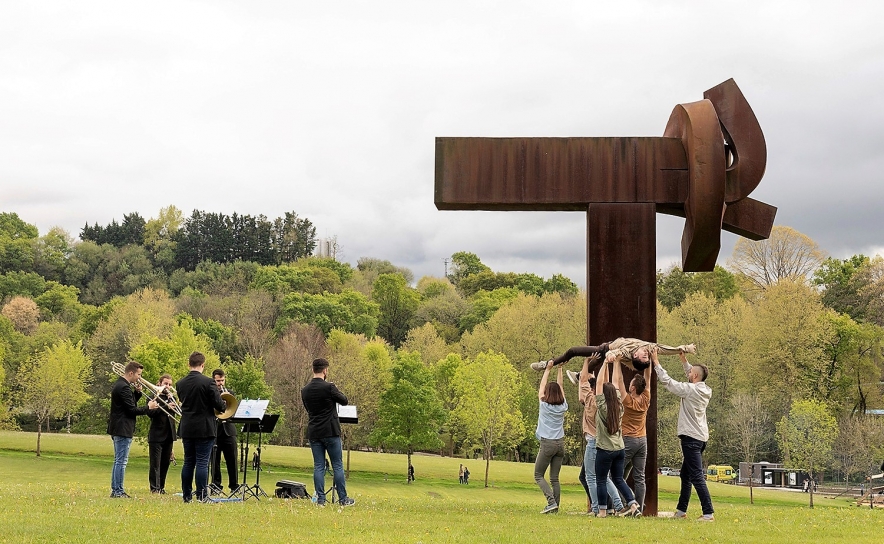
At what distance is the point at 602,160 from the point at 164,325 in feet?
184

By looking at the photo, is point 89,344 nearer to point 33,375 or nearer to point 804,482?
point 33,375

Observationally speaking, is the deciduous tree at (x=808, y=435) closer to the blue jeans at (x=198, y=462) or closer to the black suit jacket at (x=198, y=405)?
the blue jeans at (x=198, y=462)

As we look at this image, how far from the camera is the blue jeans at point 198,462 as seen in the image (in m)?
11.6

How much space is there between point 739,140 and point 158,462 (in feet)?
33.0

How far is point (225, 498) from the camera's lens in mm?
12391

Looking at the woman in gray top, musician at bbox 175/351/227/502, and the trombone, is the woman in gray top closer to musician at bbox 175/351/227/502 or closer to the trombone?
musician at bbox 175/351/227/502

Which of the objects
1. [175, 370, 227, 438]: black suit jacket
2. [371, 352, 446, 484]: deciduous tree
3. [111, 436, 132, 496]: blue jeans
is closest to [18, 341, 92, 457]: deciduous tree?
[371, 352, 446, 484]: deciduous tree

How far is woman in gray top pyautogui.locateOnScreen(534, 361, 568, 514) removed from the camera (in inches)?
458

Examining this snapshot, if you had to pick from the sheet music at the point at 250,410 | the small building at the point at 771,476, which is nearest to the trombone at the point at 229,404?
the sheet music at the point at 250,410

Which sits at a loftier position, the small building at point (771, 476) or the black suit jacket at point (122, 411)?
the black suit jacket at point (122, 411)

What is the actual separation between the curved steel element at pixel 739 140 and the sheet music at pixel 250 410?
7451mm

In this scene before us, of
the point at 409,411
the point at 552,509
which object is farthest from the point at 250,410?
the point at 409,411

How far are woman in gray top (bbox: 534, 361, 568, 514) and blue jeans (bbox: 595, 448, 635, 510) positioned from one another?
86 cm

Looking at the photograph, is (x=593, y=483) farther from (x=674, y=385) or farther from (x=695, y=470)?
(x=674, y=385)
